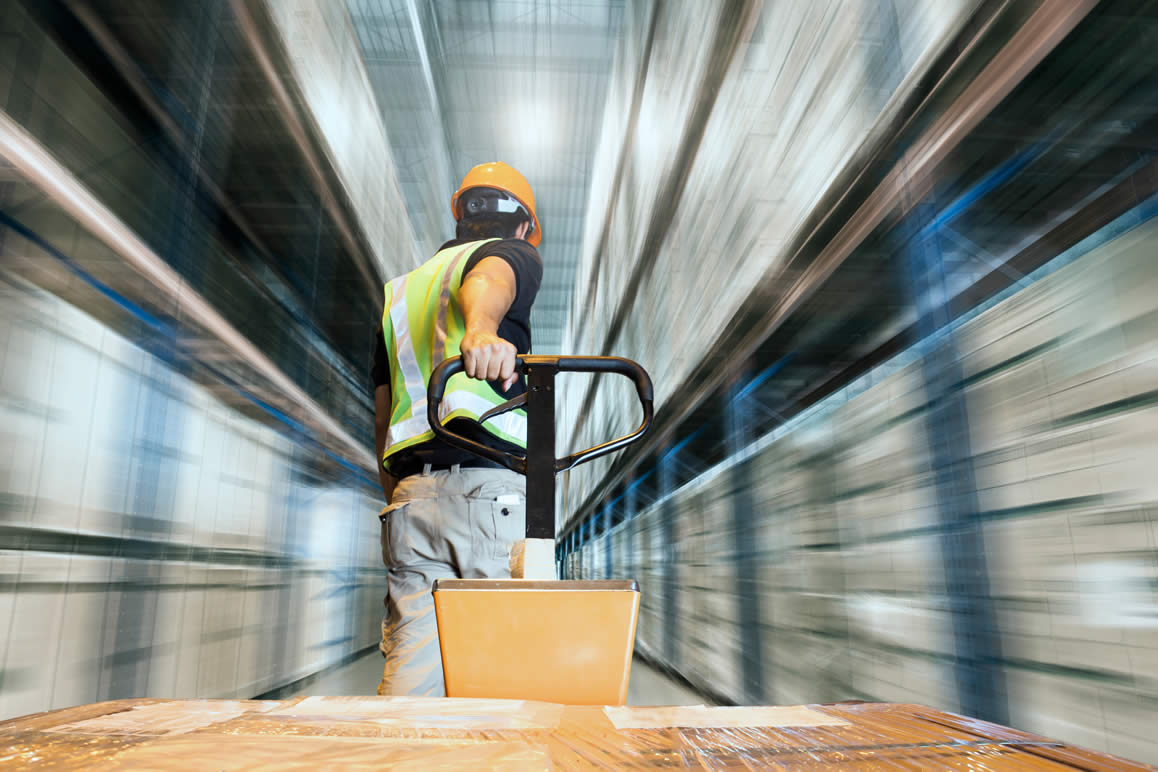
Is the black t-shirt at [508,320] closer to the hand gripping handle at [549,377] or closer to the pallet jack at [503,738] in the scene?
the hand gripping handle at [549,377]

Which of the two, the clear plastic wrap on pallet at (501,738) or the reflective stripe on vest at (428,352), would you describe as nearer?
the clear plastic wrap on pallet at (501,738)

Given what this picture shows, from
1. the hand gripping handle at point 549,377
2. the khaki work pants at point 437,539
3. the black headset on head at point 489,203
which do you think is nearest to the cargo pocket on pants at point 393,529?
the khaki work pants at point 437,539

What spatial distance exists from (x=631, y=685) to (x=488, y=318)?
3.04 metres

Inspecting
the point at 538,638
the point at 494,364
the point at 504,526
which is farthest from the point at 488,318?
the point at 538,638

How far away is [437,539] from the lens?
1.70 metres

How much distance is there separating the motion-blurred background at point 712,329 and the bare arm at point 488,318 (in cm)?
71

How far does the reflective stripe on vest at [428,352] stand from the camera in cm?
168

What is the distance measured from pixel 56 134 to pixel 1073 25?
2.17 metres

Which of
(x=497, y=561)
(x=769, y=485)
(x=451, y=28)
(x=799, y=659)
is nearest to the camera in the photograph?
(x=497, y=561)

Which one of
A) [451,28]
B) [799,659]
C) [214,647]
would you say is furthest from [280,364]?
[799,659]

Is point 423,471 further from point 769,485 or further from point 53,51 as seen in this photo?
point 53,51

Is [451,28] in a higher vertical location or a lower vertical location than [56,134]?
higher

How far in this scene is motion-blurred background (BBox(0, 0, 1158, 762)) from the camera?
1.03 m

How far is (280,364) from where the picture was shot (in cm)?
337
